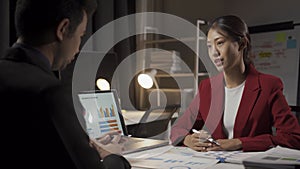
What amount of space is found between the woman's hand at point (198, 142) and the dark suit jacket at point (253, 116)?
70mm

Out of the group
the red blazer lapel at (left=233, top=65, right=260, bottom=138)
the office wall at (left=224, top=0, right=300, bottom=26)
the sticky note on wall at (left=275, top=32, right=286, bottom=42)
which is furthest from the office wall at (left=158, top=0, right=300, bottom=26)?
the red blazer lapel at (left=233, top=65, right=260, bottom=138)

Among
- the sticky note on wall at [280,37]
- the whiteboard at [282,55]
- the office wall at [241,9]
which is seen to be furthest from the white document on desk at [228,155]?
the sticky note on wall at [280,37]

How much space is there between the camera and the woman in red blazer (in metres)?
1.55

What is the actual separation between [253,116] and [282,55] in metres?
2.32

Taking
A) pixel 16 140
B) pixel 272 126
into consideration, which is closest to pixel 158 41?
pixel 272 126

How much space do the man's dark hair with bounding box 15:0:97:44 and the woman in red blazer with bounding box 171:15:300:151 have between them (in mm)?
879

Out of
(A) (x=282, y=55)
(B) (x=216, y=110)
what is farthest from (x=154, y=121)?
(A) (x=282, y=55)

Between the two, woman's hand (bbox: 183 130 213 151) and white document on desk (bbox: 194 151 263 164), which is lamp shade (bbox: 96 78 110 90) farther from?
white document on desk (bbox: 194 151 263 164)

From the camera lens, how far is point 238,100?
64.1 inches

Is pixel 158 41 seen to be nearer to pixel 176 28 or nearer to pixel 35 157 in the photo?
pixel 176 28

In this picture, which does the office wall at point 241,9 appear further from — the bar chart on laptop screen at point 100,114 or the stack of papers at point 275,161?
the stack of papers at point 275,161

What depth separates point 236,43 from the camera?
160 cm

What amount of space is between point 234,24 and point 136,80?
1.53m

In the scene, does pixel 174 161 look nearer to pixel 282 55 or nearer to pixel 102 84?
pixel 102 84
